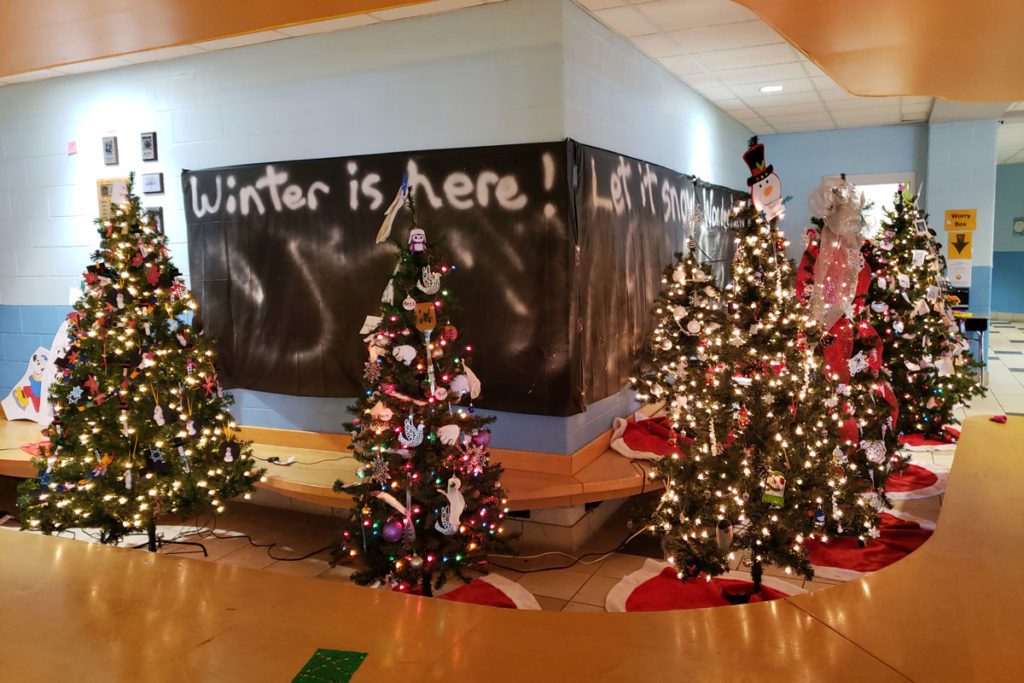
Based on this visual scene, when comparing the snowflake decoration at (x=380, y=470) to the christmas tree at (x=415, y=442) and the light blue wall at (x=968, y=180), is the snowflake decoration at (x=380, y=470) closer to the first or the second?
the christmas tree at (x=415, y=442)

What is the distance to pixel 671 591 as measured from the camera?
3752 millimetres

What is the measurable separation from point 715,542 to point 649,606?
566mm

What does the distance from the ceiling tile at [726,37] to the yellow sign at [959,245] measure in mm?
4874

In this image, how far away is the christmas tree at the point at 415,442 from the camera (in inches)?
137

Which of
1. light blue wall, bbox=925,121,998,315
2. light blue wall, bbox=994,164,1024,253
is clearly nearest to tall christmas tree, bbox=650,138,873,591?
light blue wall, bbox=925,121,998,315

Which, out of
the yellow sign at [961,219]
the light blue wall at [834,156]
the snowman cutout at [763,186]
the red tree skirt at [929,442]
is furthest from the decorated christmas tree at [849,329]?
the light blue wall at [834,156]

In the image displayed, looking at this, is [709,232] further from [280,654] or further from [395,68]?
[280,654]

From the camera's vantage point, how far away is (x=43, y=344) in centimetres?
594

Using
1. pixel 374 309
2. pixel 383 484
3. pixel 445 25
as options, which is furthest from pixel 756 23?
pixel 383 484

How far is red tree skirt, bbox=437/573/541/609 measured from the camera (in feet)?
12.1

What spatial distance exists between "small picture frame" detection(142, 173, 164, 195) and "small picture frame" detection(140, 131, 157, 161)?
12 centimetres

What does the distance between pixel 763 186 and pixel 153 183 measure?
412cm

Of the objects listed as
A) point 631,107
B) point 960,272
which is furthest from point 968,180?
point 631,107

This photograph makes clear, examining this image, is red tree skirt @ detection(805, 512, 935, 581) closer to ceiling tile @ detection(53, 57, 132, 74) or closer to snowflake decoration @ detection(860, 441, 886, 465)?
snowflake decoration @ detection(860, 441, 886, 465)
